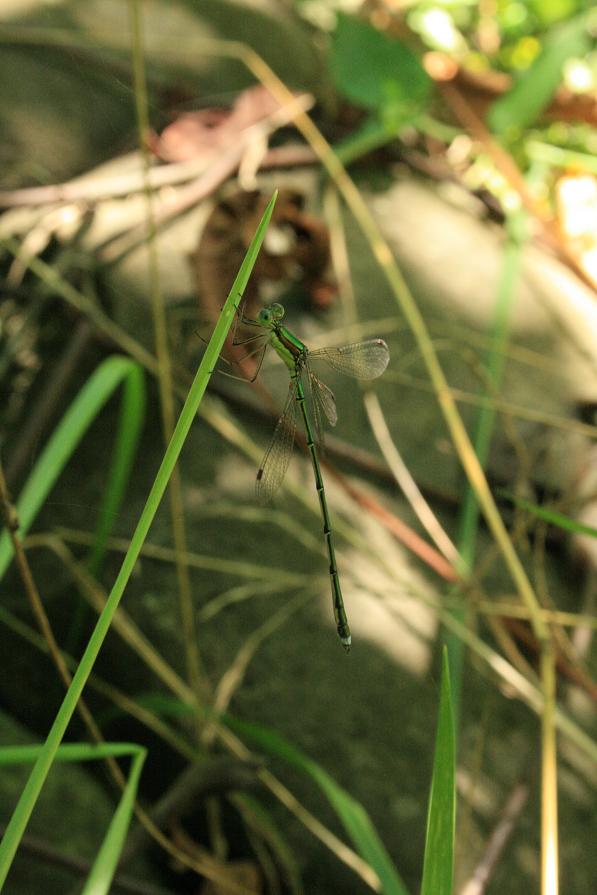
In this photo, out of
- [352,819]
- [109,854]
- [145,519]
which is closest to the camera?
[145,519]

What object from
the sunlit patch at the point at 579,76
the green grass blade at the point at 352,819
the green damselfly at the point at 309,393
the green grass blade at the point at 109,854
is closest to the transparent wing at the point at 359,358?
the green damselfly at the point at 309,393

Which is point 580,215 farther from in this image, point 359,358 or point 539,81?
point 359,358

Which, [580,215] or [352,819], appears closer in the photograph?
[352,819]

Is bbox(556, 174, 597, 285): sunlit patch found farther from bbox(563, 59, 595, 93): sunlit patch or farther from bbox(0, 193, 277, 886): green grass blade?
bbox(0, 193, 277, 886): green grass blade

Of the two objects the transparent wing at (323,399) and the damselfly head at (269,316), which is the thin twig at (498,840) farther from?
the damselfly head at (269,316)

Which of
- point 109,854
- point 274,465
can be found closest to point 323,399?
point 274,465
